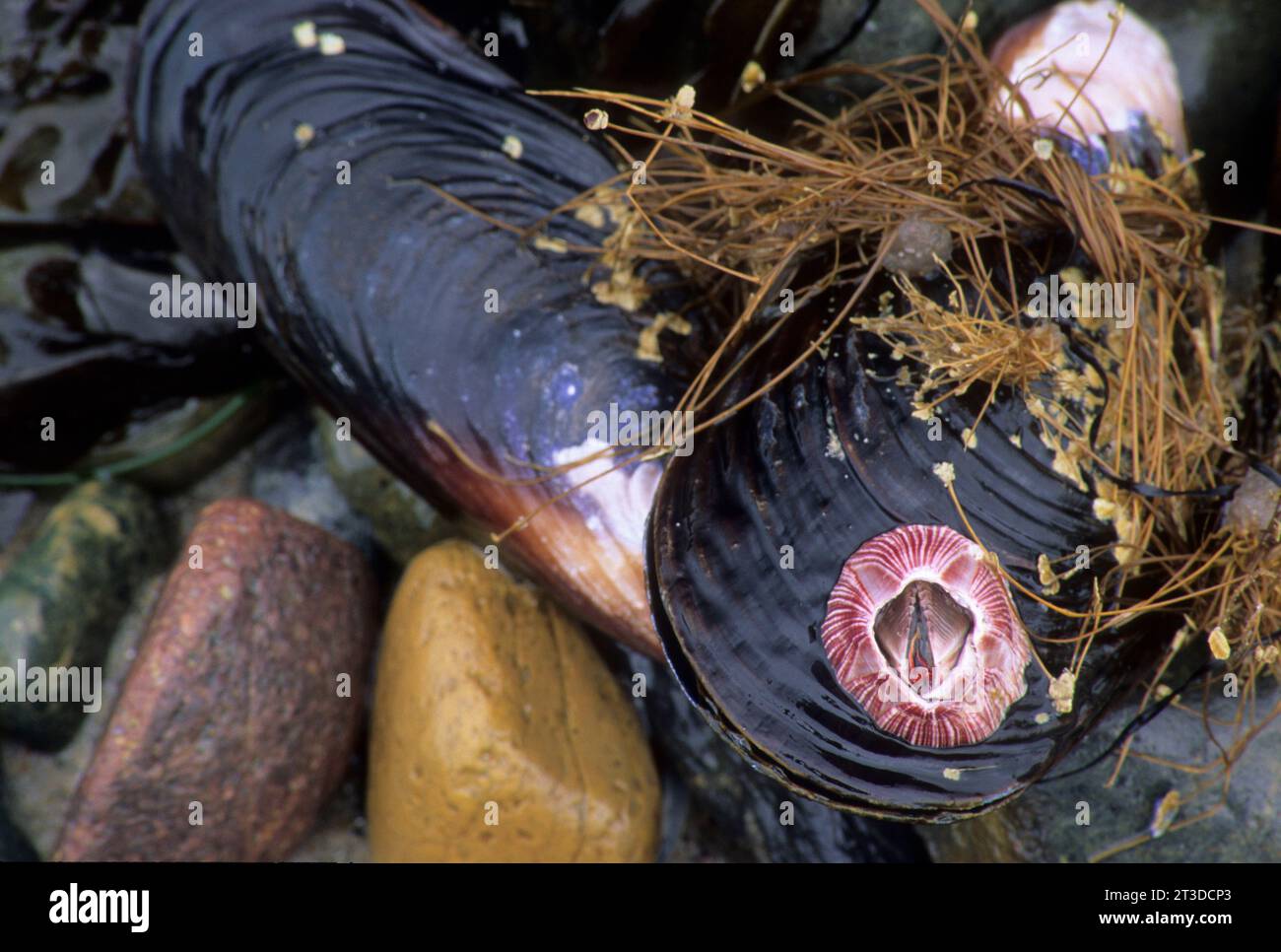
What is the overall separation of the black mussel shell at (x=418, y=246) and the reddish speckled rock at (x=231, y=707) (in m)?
0.45

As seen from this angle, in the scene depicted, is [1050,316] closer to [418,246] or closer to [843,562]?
[843,562]

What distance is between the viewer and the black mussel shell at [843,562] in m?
1.81

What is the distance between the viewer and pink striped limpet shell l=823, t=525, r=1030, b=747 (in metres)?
1.73

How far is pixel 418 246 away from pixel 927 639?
1.57 m

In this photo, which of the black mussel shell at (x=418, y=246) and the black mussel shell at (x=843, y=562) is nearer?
the black mussel shell at (x=843, y=562)

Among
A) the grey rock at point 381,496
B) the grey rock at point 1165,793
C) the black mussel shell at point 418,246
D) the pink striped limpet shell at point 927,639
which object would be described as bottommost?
the grey rock at point 1165,793

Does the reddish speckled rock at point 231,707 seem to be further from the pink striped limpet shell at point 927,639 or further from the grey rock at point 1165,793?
the grey rock at point 1165,793

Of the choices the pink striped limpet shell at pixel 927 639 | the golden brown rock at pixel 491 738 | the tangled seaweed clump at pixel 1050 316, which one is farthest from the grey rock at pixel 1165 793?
the golden brown rock at pixel 491 738

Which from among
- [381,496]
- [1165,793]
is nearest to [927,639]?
[1165,793]

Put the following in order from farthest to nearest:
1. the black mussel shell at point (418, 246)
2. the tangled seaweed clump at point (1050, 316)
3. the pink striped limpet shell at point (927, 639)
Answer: the black mussel shell at point (418, 246), the tangled seaweed clump at point (1050, 316), the pink striped limpet shell at point (927, 639)

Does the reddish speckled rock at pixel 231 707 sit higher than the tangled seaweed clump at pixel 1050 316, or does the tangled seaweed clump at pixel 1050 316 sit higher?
the tangled seaweed clump at pixel 1050 316

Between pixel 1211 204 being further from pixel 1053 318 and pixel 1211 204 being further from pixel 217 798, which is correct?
pixel 217 798

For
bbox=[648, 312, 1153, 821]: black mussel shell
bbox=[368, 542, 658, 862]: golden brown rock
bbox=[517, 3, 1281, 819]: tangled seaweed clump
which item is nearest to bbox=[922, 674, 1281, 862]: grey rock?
bbox=[517, 3, 1281, 819]: tangled seaweed clump

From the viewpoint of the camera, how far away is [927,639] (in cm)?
171
